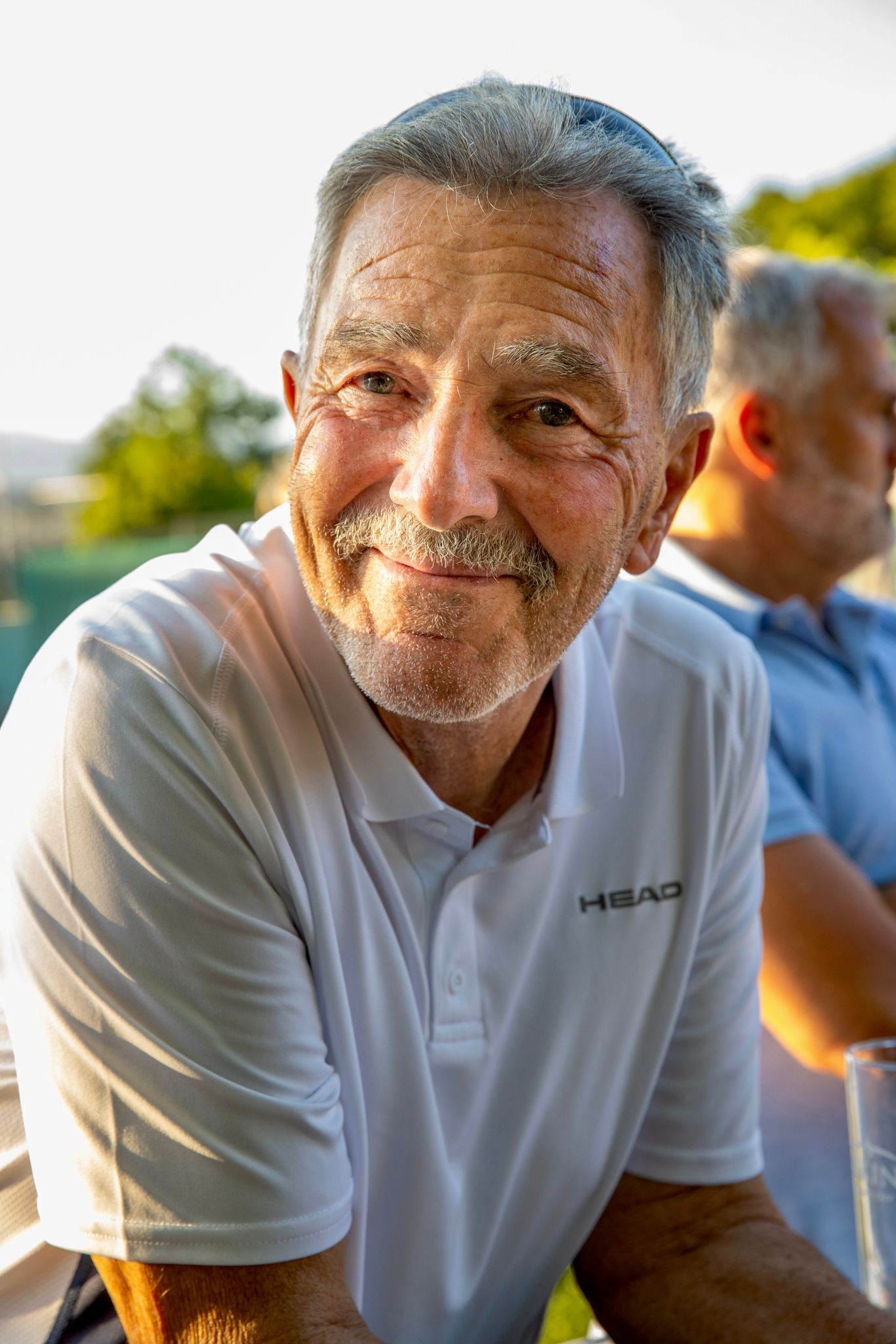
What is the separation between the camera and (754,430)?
268 cm

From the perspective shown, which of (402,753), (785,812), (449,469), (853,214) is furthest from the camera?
(853,214)

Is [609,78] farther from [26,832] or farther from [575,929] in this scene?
[26,832]

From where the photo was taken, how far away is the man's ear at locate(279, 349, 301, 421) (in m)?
1.41

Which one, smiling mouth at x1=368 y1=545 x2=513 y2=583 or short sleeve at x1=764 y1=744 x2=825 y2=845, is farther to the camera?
short sleeve at x1=764 y1=744 x2=825 y2=845

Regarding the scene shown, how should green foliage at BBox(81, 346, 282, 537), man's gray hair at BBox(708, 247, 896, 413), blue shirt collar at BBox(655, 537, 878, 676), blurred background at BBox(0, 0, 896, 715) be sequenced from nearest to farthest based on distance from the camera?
blue shirt collar at BBox(655, 537, 878, 676)
man's gray hair at BBox(708, 247, 896, 413)
blurred background at BBox(0, 0, 896, 715)
green foliage at BBox(81, 346, 282, 537)

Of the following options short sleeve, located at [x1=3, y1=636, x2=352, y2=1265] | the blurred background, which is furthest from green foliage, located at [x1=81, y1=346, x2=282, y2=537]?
short sleeve, located at [x1=3, y1=636, x2=352, y2=1265]

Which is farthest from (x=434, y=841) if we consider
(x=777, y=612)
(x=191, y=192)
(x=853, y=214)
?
(x=853, y=214)

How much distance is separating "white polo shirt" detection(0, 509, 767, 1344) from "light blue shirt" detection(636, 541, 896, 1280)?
0.54 m

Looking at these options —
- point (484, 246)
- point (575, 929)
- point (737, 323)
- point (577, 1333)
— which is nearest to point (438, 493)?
point (484, 246)

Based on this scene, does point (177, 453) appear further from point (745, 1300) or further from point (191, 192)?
point (745, 1300)

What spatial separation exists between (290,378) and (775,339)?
1571mm

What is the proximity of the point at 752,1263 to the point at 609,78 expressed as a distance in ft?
→ 5.53

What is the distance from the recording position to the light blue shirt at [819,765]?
206cm

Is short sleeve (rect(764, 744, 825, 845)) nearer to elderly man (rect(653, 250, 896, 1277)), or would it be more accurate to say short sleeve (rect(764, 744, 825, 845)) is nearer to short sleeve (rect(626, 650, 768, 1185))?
elderly man (rect(653, 250, 896, 1277))
